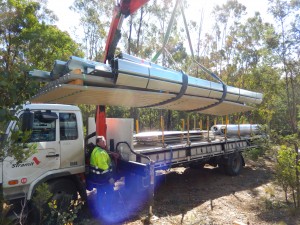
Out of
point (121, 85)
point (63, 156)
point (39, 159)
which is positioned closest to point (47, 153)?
point (39, 159)

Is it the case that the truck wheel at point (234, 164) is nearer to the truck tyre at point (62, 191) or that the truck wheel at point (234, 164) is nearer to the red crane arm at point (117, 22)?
the red crane arm at point (117, 22)

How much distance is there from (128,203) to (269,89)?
16264mm

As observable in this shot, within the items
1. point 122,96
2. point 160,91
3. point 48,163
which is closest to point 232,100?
point 160,91

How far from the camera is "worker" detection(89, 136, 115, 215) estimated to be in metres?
5.31

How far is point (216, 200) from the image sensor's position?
22.9 ft

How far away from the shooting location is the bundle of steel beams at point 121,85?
468 centimetres

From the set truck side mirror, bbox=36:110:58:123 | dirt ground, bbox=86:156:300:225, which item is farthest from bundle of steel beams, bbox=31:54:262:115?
dirt ground, bbox=86:156:300:225

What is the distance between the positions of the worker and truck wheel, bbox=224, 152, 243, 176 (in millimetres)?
5356

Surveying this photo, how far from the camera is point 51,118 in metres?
4.89

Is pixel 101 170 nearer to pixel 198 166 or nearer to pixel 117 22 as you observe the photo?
pixel 117 22

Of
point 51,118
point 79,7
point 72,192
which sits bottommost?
point 72,192

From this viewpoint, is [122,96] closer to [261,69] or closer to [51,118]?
[51,118]

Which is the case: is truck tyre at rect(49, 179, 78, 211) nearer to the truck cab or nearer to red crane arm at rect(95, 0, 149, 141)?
the truck cab

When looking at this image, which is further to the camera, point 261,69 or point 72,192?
point 261,69
